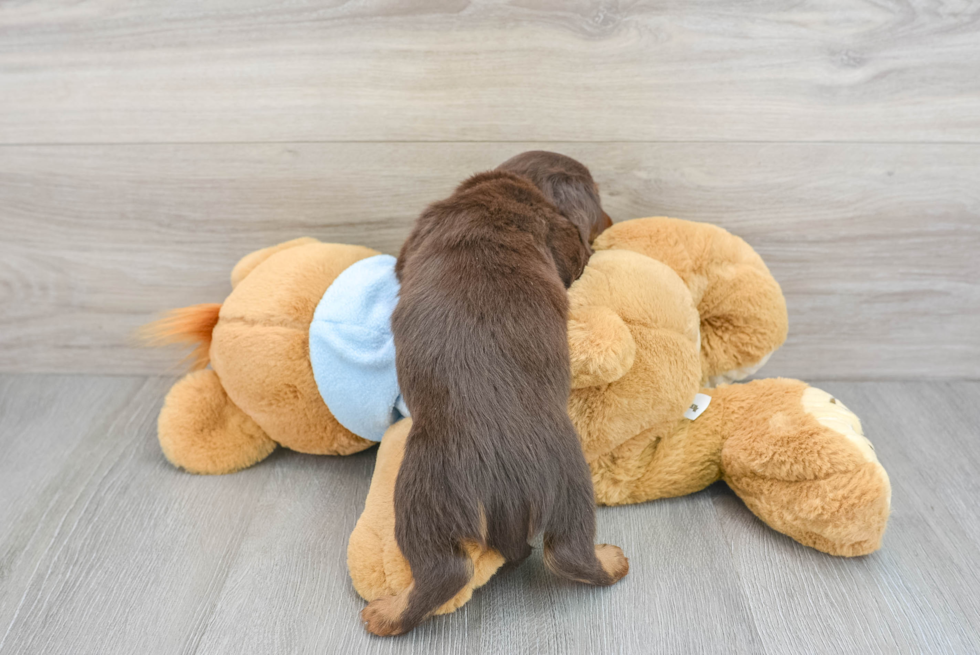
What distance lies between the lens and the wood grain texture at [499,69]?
3.00ft

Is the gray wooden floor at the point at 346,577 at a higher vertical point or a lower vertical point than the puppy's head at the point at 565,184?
lower

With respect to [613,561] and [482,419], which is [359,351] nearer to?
[482,419]

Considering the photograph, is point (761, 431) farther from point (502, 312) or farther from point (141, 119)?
point (141, 119)

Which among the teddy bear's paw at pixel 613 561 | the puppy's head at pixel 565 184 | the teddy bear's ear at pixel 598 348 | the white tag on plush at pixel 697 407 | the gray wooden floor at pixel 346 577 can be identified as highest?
the puppy's head at pixel 565 184

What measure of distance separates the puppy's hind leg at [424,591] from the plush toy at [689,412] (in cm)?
3

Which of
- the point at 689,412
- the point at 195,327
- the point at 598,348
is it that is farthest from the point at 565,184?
the point at 195,327

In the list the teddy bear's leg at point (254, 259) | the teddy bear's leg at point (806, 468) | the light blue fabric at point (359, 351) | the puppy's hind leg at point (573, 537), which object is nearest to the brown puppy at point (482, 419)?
the puppy's hind leg at point (573, 537)

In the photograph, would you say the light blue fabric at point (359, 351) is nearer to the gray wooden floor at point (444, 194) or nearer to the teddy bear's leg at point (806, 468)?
the gray wooden floor at point (444, 194)

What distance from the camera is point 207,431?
0.95 metres

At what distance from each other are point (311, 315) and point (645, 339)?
42 centimetres

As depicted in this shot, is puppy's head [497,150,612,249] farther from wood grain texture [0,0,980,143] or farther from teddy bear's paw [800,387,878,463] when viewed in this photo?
teddy bear's paw [800,387,878,463]

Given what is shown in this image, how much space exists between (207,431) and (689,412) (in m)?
0.65

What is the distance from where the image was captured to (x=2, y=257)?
1.11m

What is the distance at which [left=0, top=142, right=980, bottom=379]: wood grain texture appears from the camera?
99cm
